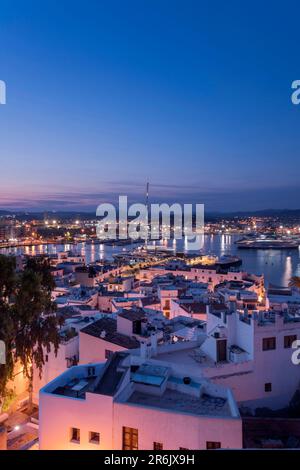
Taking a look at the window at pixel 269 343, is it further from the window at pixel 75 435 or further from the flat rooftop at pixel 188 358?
the window at pixel 75 435

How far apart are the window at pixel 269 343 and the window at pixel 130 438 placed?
2.51 metres

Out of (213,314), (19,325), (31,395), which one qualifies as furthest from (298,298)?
(19,325)

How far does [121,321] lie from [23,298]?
8.14 feet

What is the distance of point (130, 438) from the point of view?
318 cm

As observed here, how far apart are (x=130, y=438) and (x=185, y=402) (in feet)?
1.81

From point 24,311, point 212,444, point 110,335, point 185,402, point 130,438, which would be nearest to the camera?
point 212,444

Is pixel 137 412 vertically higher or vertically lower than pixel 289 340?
higher

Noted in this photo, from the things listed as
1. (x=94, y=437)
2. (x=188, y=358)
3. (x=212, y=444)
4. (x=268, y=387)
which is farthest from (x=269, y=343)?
(x=94, y=437)

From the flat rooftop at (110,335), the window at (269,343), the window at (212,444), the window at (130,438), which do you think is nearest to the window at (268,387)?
the window at (269,343)

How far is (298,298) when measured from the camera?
11.5 meters

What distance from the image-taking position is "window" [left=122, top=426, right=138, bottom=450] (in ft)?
10.4

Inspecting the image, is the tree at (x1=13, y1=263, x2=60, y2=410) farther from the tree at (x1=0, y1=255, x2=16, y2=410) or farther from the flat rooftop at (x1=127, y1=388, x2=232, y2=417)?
the flat rooftop at (x1=127, y1=388, x2=232, y2=417)

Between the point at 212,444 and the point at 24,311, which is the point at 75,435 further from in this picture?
the point at 24,311
